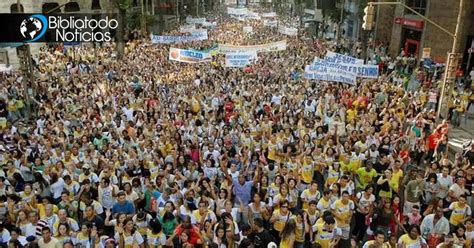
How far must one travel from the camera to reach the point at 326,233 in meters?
7.16

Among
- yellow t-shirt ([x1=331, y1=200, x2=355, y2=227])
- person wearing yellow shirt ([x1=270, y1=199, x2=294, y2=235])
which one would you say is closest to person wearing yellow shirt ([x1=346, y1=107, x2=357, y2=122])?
yellow t-shirt ([x1=331, y1=200, x2=355, y2=227])

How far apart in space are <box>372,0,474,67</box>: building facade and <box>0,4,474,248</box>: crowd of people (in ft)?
47.7

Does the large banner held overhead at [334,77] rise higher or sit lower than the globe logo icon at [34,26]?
lower

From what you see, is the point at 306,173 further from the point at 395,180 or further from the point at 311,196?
the point at 395,180

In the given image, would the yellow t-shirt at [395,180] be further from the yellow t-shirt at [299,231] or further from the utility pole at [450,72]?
the utility pole at [450,72]

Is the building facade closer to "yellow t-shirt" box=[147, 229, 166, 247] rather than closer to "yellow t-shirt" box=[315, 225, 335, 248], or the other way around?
"yellow t-shirt" box=[315, 225, 335, 248]

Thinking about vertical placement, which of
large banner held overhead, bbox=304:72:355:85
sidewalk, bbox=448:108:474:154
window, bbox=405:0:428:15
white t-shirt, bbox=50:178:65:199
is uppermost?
window, bbox=405:0:428:15

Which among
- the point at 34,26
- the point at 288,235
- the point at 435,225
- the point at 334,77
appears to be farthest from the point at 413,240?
the point at 34,26

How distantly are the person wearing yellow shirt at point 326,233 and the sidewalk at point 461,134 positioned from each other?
9704mm

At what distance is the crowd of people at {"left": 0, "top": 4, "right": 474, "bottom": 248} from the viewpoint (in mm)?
7297

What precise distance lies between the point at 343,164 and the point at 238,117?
Result: 4.66 m

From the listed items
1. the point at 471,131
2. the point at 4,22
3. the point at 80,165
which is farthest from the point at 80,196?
the point at 4,22

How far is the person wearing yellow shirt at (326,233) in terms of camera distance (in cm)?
714

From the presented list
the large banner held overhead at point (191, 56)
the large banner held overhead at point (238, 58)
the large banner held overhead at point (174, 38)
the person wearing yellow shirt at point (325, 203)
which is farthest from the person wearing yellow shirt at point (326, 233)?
the large banner held overhead at point (174, 38)
